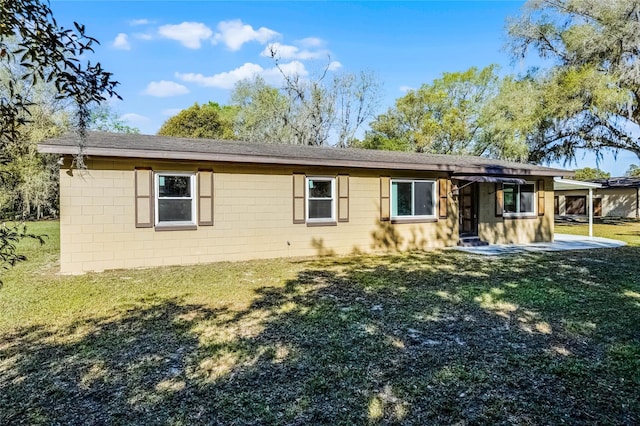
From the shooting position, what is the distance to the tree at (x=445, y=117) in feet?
88.3

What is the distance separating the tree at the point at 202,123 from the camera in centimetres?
3030

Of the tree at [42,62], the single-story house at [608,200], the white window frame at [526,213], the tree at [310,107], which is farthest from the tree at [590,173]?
the tree at [42,62]

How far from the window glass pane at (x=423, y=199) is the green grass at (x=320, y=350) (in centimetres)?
445

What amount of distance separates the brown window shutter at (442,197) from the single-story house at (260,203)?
44 millimetres

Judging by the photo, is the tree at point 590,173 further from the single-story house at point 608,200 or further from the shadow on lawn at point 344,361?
the shadow on lawn at point 344,361

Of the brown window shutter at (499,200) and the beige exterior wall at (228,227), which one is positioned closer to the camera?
the beige exterior wall at (228,227)

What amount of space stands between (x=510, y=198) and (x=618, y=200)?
64.8 feet

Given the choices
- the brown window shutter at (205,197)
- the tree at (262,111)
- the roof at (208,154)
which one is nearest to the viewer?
the roof at (208,154)

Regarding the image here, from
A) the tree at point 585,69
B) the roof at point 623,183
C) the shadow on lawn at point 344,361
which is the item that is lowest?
the shadow on lawn at point 344,361

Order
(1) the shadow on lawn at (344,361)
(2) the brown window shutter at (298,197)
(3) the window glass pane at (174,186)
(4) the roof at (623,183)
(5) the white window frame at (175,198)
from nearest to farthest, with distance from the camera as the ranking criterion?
1. (1) the shadow on lawn at (344,361)
2. (5) the white window frame at (175,198)
3. (3) the window glass pane at (174,186)
4. (2) the brown window shutter at (298,197)
5. (4) the roof at (623,183)

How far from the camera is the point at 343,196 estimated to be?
33.4ft

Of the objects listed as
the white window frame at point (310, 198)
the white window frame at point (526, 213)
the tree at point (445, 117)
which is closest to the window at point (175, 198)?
the white window frame at point (310, 198)

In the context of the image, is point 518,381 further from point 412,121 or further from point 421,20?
point 412,121

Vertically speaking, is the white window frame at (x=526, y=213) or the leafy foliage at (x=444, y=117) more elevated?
the leafy foliage at (x=444, y=117)
